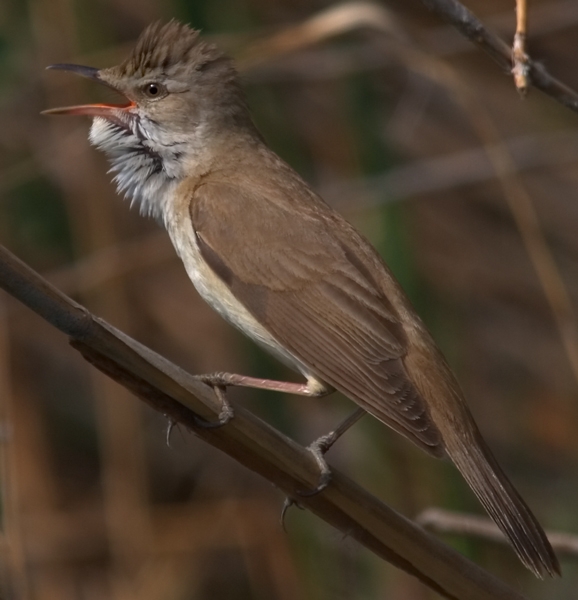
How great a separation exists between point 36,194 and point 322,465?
2.50 metres

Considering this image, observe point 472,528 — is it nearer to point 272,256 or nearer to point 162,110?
point 272,256

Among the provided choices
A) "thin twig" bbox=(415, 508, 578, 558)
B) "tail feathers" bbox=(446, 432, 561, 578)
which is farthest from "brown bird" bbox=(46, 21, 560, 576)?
"thin twig" bbox=(415, 508, 578, 558)

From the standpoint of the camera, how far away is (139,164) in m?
3.06

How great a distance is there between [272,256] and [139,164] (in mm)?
508

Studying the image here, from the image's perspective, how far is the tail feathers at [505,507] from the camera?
2.41 m

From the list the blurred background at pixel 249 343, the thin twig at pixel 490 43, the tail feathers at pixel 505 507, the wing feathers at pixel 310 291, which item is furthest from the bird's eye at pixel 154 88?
the tail feathers at pixel 505 507

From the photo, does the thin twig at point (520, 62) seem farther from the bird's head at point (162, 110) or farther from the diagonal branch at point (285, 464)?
the bird's head at point (162, 110)

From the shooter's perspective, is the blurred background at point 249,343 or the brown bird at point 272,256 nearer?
the brown bird at point 272,256

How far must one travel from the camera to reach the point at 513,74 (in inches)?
83.4

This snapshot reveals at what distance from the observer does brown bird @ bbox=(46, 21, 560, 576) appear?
2590 millimetres

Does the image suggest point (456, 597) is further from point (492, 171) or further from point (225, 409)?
point (492, 171)

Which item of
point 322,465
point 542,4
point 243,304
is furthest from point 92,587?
point 542,4

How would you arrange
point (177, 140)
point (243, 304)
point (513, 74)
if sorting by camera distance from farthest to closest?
point (177, 140) < point (243, 304) < point (513, 74)

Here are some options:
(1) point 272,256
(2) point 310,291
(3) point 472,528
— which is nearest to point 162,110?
(1) point 272,256
